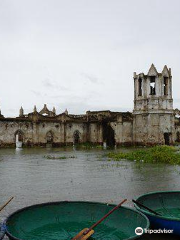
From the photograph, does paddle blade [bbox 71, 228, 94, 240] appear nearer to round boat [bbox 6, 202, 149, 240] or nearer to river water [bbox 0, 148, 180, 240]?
round boat [bbox 6, 202, 149, 240]

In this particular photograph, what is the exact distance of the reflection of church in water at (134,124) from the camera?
33.3 meters

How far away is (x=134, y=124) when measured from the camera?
3562cm

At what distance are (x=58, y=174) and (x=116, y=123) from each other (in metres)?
23.8

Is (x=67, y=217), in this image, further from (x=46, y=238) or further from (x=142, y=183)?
(x=142, y=183)

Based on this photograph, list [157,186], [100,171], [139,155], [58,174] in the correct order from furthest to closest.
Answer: [139,155] < [100,171] < [58,174] < [157,186]

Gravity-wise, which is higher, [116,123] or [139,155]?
[116,123]

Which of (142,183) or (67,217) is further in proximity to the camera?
(142,183)

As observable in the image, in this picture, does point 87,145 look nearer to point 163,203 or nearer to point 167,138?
point 167,138

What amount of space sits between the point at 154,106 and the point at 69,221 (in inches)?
1139

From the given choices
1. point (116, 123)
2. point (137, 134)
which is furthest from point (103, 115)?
point (137, 134)

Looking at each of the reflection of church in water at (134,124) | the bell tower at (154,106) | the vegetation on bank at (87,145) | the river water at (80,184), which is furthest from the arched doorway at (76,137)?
the river water at (80,184)

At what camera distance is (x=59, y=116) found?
3606 centimetres

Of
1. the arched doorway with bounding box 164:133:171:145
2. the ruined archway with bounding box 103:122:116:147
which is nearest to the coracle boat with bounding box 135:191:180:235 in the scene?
the arched doorway with bounding box 164:133:171:145

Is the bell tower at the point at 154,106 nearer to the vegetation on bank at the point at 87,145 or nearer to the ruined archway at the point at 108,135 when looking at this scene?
the ruined archway at the point at 108,135
